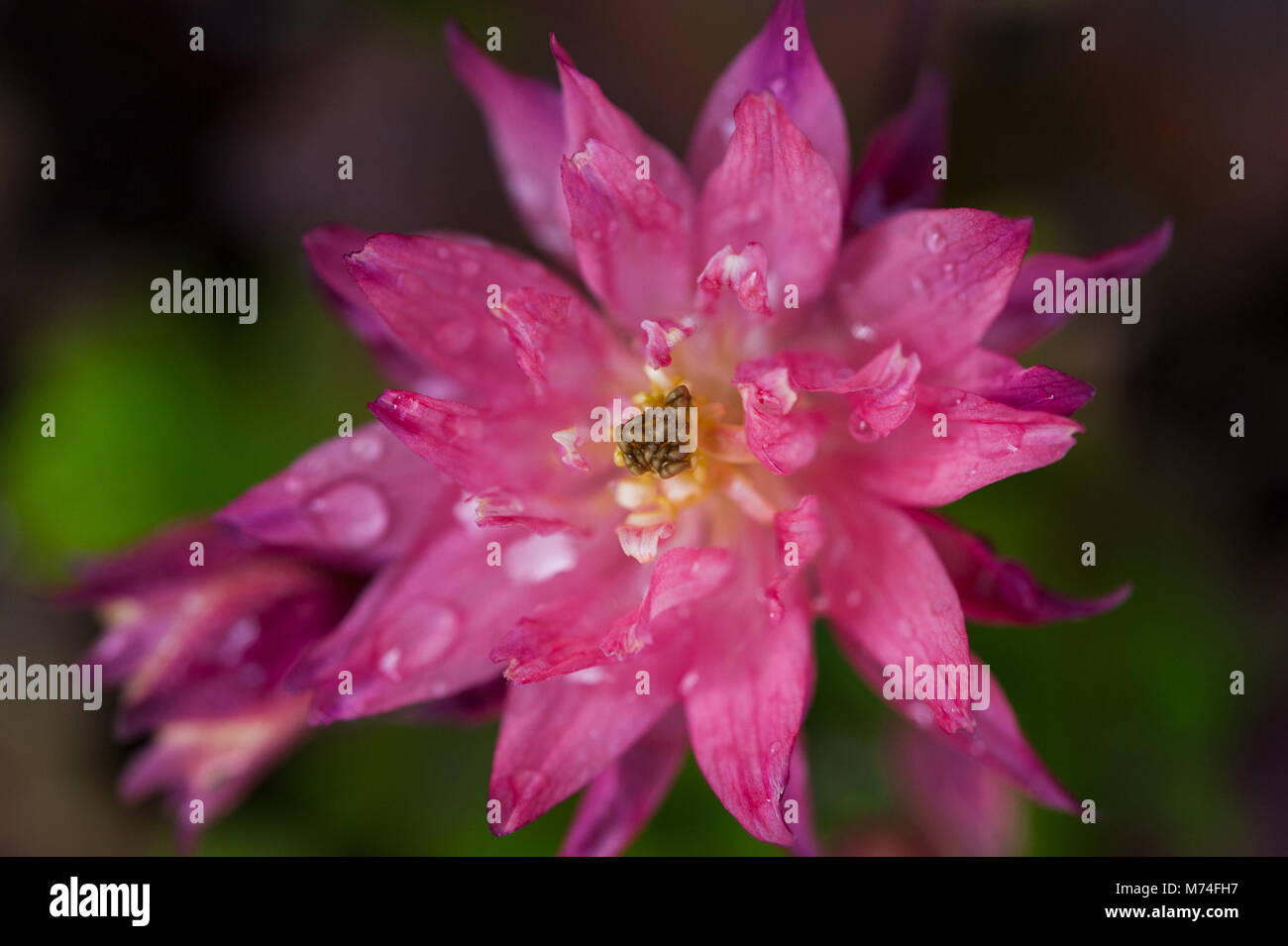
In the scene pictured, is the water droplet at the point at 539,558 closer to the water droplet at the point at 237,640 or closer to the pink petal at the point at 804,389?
the pink petal at the point at 804,389

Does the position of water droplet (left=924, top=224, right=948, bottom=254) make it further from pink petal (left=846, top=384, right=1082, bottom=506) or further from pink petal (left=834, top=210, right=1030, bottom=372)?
pink petal (left=846, top=384, right=1082, bottom=506)

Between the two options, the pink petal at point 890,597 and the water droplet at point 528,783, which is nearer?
the pink petal at point 890,597

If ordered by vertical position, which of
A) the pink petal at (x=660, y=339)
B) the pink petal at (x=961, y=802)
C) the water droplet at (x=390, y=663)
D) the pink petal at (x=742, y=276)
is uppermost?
the pink petal at (x=742, y=276)

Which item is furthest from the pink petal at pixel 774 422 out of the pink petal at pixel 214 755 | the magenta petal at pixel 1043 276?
the pink petal at pixel 214 755

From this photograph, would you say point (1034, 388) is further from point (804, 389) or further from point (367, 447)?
point (367, 447)

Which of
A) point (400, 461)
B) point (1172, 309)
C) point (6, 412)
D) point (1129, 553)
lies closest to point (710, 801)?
point (1129, 553)

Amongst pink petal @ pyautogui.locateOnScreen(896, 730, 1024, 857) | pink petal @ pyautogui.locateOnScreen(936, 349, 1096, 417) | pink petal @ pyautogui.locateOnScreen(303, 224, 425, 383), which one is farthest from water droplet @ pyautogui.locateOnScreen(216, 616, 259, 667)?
pink petal @ pyautogui.locateOnScreen(896, 730, 1024, 857)
